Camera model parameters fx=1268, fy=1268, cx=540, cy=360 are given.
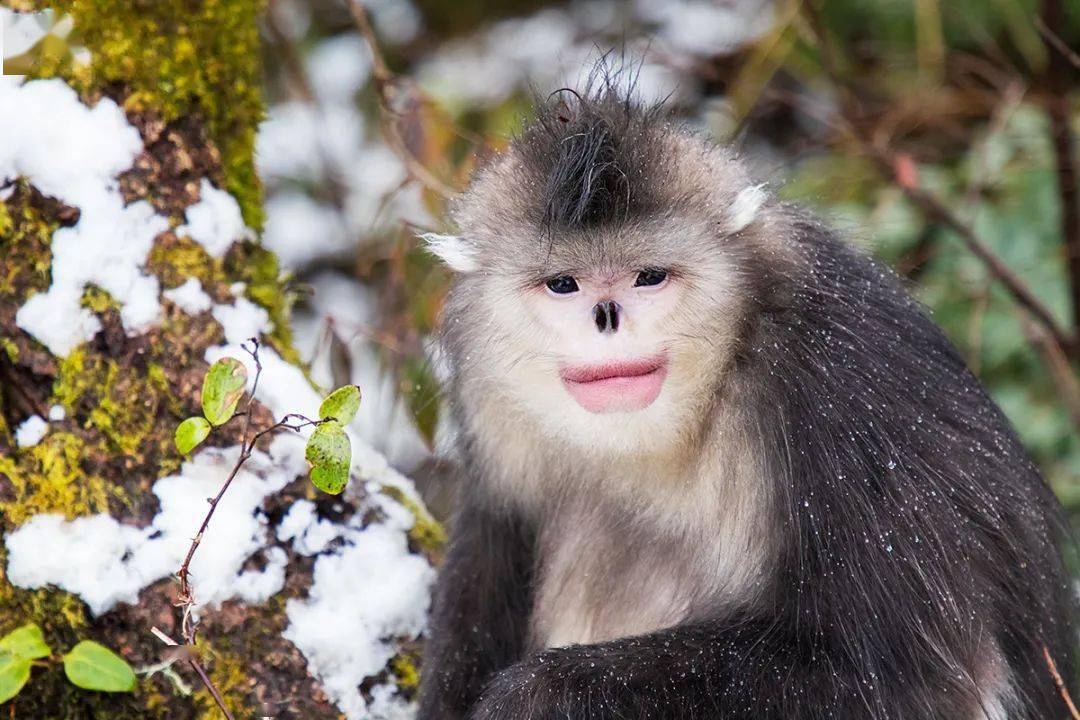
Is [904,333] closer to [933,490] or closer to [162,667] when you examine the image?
[933,490]

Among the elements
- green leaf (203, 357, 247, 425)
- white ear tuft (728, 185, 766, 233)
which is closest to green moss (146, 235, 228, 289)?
green leaf (203, 357, 247, 425)

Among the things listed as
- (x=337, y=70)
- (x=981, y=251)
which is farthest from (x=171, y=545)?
(x=337, y=70)

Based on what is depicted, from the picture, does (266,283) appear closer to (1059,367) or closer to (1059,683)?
(1059,683)

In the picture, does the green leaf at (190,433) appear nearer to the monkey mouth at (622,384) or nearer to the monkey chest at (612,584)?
the monkey mouth at (622,384)

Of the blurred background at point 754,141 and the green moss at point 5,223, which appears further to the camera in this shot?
the blurred background at point 754,141

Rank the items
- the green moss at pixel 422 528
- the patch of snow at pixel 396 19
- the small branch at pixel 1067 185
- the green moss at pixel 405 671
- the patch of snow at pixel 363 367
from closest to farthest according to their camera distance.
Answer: the green moss at pixel 405 671 < the green moss at pixel 422 528 < the patch of snow at pixel 363 367 < the small branch at pixel 1067 185 < the patch of snow at pixel 396 19

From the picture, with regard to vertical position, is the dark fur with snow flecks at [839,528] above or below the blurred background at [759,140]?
below

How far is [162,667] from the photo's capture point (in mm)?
2609

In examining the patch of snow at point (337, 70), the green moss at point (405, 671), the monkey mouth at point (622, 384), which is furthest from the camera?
the patch of snow at point (337, 70)

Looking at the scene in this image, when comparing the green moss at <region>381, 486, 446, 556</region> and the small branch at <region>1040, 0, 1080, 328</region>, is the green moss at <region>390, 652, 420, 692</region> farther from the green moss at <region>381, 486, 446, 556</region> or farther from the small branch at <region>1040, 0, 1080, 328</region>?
the small branch at <region>1040, 0, 1080, 328</region>

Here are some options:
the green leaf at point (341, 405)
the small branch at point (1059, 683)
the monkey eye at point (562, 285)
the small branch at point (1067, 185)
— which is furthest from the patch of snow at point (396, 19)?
the small branch at point (1059, 683)

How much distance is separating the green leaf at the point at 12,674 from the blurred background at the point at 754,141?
1.22 meters

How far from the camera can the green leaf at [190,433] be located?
Answer: 2.32 meters

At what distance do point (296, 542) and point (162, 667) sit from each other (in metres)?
0.41
